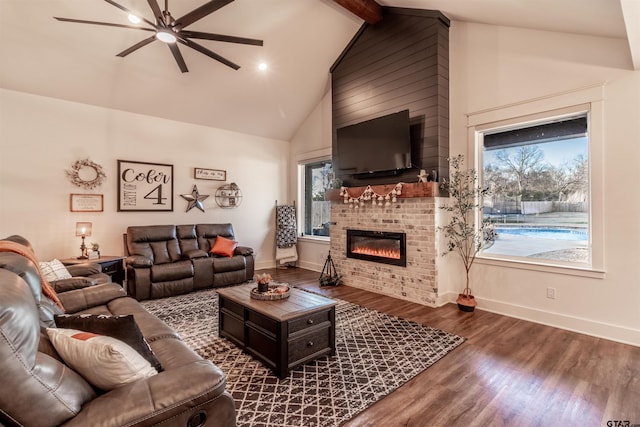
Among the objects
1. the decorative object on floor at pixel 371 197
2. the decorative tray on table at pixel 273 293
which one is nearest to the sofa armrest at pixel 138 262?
the decorative tray on table at pixel 273 293

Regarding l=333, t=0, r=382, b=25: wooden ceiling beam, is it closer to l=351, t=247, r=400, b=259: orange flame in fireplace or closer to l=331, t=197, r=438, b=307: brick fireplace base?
l=331, t=197, r=438, b=307: brick fireplace base

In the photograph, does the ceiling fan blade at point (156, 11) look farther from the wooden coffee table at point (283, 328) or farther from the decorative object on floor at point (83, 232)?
the decorative object on floor at point (83, 232)

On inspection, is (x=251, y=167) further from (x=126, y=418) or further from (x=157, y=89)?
(x=126, y=418)

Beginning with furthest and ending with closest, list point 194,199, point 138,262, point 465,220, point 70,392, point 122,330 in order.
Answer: point 194,199, point 138,262, point 465,220, point 122,330, point 70,392

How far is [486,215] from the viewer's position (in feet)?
13.4

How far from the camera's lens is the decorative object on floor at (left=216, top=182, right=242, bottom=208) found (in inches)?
240

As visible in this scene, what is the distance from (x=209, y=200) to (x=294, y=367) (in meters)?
4.30

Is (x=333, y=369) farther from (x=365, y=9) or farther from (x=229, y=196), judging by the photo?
(x=365, y=9)

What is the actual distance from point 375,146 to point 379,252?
63.5 inches

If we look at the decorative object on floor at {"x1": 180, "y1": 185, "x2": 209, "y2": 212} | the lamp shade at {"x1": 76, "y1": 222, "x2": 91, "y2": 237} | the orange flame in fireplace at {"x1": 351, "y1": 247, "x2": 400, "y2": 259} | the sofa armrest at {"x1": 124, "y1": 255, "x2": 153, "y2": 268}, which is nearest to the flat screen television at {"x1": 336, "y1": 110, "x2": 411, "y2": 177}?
the orange flame in fireplace at {"x1": 351, "y1": 247, "x2": 400, "y2": 259}

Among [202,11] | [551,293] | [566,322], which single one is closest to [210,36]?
[202,11]

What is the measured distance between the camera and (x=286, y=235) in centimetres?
652

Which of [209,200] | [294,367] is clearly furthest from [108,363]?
[209,200]

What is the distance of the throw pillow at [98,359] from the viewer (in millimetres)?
1149
